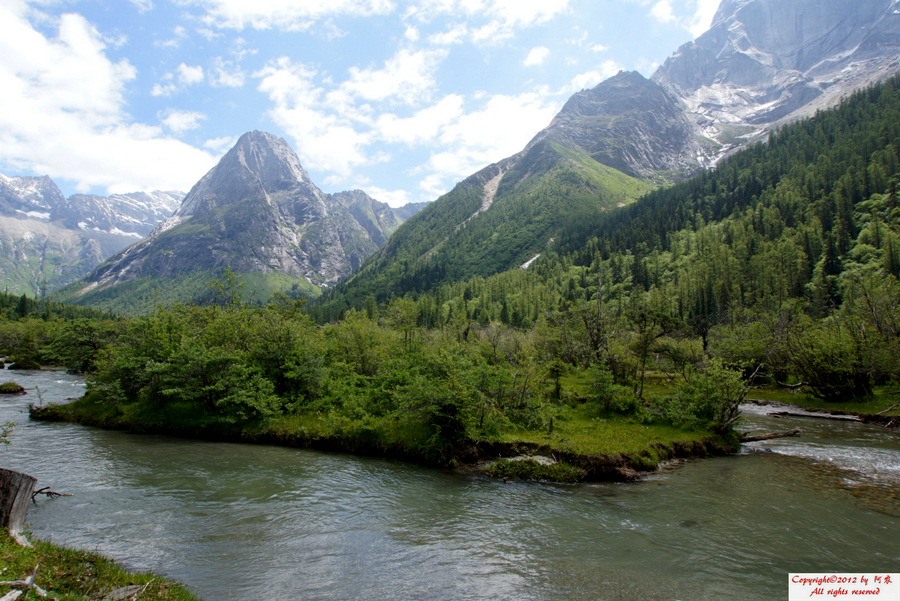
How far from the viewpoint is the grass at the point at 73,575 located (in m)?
8.35

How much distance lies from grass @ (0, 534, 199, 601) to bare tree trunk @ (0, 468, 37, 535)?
829 mm

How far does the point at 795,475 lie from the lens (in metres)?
22.6

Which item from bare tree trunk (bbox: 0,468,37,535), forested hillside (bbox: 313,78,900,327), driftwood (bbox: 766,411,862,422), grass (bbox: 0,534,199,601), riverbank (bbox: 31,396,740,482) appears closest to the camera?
grass (bbox: 0,534,199,601)

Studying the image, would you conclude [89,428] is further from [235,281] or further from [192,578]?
[192,578]

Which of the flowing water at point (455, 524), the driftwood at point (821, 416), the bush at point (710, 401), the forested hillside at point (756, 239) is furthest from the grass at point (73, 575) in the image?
the forested hillside at point (756, 239)

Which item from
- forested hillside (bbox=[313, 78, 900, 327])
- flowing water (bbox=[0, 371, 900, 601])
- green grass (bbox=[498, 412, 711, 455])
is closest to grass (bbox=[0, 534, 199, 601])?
flowing water (bbox=[0, 371, 900, 601])

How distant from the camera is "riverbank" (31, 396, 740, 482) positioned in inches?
918

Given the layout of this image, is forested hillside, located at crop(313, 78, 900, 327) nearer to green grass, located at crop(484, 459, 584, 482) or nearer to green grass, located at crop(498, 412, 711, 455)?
green grass, located at crop(498, 412, 711, 455)

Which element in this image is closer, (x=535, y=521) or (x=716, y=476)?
(x=535, y=521)

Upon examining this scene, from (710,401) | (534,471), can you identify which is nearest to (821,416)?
(710,401)

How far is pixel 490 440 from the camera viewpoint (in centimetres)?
2512

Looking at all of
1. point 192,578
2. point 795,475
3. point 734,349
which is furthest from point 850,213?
point 192,578

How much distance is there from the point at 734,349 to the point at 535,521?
54.1m

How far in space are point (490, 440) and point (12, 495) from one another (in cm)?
2053
